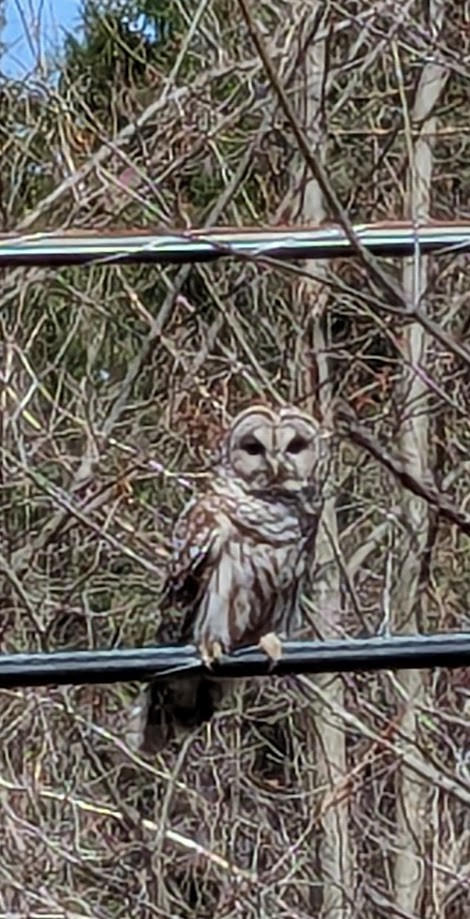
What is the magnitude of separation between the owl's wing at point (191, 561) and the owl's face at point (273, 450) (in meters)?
0.08

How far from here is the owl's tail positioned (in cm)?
232

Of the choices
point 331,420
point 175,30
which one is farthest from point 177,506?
point 175,30

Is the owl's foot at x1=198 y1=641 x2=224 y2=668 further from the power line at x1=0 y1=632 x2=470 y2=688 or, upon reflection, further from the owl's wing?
the power line at x1=0 y1=632 x2=470 y2=688

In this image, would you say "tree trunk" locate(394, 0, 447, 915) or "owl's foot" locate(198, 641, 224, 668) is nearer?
"owl's foot" locate(198, 641, 224, 668)

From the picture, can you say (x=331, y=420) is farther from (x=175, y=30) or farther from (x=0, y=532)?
(x=175, y=30)

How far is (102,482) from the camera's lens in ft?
13.9

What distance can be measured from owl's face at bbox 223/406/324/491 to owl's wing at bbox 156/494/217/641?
0.28 ft

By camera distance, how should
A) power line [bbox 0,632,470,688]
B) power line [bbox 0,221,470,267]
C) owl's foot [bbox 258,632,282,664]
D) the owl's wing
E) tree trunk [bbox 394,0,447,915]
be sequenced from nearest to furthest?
power line [bbox 0,632,470,688]
power line [bbox 0,221,470,267]
owl's foot [bbox 258,632,282,664]
the owl's wing
tree trunk [bbox 394,0,447,915]

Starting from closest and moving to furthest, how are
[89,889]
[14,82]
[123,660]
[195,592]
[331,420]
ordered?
[123,660] → [195,592] → [331,420] → [89,889] → [14,82]

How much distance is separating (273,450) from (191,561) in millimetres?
203

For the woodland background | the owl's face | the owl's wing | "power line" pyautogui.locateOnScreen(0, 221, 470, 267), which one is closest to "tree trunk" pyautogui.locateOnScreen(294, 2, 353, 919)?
the woodland background

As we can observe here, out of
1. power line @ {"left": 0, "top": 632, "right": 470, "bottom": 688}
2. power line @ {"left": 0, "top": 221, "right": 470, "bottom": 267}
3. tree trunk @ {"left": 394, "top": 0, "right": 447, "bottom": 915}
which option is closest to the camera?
power line @ {"left": 0, "top": 632, "right": 470, "bottom": 688}

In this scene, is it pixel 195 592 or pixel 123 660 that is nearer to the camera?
pixel 123 660

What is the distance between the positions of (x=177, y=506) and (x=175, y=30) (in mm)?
1556
